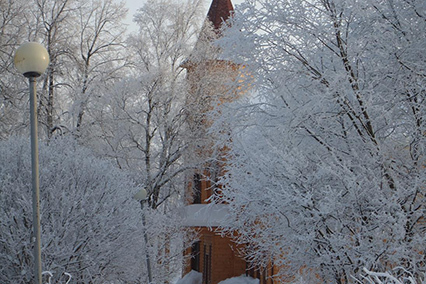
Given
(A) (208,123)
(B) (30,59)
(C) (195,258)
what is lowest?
(C) (195,258)

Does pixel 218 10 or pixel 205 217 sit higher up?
pixel 218 10

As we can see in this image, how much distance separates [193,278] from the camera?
27.4 m

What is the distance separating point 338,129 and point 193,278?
1943 centimetres

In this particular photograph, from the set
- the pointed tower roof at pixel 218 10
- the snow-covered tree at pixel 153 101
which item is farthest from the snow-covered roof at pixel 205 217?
the pointed tower roof at pixel 218 10

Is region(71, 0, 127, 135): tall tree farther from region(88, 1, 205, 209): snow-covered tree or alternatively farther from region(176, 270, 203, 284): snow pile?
region(176, 270, 203, 284): snow pile

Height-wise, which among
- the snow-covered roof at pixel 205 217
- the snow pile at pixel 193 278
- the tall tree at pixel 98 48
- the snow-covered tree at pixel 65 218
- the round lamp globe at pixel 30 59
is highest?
the tall tree at pixel 98 48

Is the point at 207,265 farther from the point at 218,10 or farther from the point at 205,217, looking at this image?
the point at 218,10

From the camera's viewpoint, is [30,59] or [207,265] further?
[207,265]

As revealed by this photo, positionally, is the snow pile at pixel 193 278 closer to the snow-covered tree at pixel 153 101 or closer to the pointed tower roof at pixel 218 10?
the snow-covered tree at pixel 153 101

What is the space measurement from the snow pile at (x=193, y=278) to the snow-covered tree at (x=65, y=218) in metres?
13.4

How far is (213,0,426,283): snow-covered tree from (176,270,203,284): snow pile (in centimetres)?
1736

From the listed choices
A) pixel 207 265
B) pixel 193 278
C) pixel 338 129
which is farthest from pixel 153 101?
pixel 338 129

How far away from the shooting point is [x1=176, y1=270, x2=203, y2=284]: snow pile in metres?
27.2

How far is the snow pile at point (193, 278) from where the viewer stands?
27.2 m
